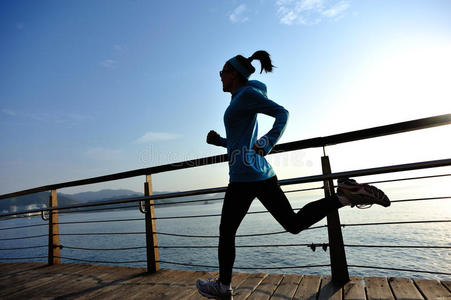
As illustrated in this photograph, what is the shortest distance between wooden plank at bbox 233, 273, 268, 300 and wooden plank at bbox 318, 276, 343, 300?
47 cm

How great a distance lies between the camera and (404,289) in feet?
5.58

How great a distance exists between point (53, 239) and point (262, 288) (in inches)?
121

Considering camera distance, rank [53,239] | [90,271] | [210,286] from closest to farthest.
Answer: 1. [210,286]
2. [90,271]
3. [53,239]

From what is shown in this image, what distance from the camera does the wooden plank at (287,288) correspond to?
5.90 ft

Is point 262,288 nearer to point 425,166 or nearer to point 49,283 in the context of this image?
point 425,166

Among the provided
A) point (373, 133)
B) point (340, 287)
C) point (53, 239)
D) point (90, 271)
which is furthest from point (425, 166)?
point (53, 239)

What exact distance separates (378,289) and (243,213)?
1.03 m

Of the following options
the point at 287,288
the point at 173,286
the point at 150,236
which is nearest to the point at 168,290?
the point at 173,286

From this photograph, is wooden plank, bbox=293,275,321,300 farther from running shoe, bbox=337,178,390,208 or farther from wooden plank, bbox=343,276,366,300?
running shoe, bbox=337,178,390,208

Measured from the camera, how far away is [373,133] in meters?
1.85

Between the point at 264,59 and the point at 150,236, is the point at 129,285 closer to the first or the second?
the point at 150,236

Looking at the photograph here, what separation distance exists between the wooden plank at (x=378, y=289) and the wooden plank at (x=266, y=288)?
61cm

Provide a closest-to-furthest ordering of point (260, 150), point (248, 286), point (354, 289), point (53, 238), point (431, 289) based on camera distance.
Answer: point (260, 150) → point (431, 289) → point (354, 289) → point (248, 286) → point (53, 238)

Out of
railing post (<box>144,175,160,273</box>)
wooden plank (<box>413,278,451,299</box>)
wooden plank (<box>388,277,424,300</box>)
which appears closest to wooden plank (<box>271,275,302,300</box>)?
wooden plank (<box>388,277,424,300</box>)
